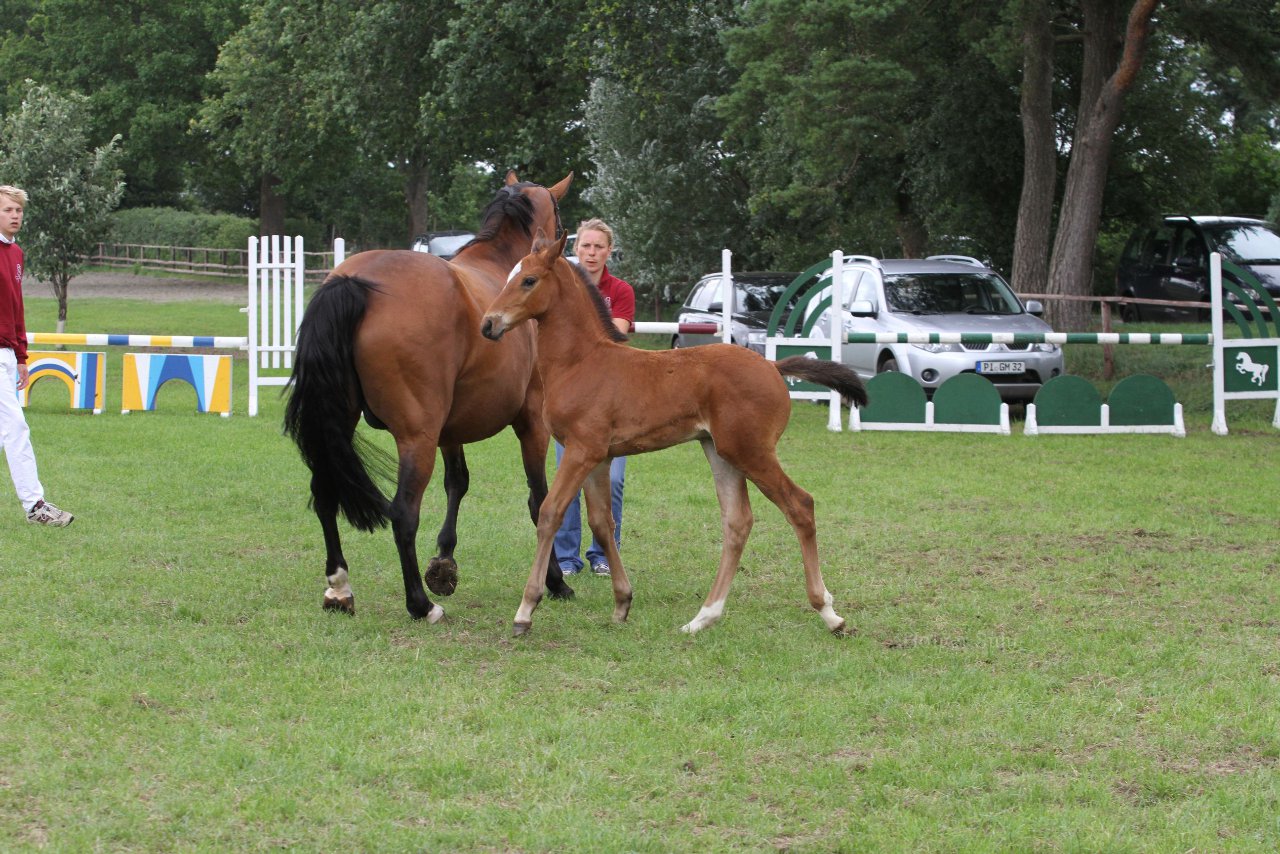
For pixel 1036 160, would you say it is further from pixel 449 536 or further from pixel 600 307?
pixel 449 536

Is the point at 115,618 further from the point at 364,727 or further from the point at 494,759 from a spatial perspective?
the point at 494,759

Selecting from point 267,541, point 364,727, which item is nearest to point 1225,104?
point 267,541

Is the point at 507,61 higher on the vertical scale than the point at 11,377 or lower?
higher

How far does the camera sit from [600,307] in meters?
6.67

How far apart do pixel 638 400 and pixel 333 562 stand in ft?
6.03

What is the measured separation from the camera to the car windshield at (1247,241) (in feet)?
72.5

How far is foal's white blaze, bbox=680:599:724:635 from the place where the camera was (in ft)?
21.2

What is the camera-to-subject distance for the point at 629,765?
4.58m

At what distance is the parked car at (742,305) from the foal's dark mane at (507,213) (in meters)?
10.9

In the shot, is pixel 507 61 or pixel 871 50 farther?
pixel 507 61

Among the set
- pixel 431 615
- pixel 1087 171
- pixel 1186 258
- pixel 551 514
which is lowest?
pixel 431 615

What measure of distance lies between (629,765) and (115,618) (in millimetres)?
3235

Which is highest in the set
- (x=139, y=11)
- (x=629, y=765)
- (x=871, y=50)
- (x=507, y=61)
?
(x=139, y=11)

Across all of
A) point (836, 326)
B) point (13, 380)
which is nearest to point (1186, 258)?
point (836, 326)
